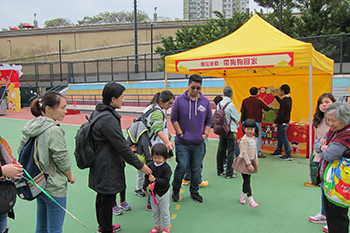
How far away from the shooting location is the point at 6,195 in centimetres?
204

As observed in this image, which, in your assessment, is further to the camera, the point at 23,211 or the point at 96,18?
the point at 96,18

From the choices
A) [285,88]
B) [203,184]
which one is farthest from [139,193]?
[285,88]

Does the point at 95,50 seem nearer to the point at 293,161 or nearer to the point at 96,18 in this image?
the point at 96,18

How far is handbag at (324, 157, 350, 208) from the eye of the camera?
8.04 ft

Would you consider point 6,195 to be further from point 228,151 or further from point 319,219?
point 228,151

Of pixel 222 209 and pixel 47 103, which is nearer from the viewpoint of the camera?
pixel 47 103

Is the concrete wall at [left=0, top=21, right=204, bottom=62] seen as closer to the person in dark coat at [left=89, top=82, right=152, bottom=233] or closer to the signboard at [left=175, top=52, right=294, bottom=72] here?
the signboard at [left=175, top=52, right=294, bottom=72]

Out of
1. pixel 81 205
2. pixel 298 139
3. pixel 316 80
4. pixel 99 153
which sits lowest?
pixel 81 205

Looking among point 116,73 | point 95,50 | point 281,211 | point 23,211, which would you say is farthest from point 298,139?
point 95,50

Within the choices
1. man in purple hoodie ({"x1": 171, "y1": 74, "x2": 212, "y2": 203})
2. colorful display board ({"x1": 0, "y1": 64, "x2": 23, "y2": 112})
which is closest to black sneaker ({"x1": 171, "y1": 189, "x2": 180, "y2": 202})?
man in purple hoodie ({"x1": 171, "y1": 74, "x2": 212, "y2": 203})

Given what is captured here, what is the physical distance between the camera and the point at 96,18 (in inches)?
2921

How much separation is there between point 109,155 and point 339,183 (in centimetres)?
223

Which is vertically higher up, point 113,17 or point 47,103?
point 113,17

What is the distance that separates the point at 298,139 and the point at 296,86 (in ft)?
5.53
